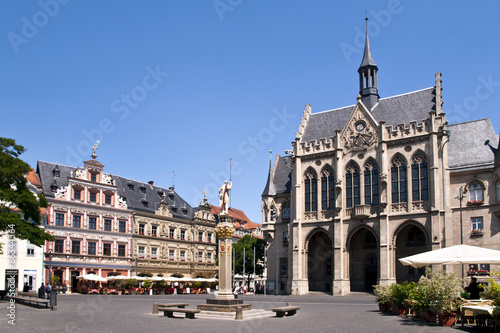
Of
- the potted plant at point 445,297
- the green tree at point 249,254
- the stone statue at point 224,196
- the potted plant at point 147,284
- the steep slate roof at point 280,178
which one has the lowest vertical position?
the potted plant at point 147,284

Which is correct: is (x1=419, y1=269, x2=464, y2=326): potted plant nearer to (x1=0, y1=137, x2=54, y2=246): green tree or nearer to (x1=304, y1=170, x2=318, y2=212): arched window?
(x1=0, y1=137, x2=54, y2=246): green tree

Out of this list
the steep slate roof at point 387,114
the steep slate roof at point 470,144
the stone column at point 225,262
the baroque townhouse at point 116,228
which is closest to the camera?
the stone column at point 225,262

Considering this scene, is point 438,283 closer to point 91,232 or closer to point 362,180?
point 362,180

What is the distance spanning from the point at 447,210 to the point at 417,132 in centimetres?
778

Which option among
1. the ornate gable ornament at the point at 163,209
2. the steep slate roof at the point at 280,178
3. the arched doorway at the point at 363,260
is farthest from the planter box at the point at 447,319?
the ornate gable ornament at the point at 163,209

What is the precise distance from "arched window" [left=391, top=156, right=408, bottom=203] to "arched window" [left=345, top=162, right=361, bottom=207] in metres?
3.58

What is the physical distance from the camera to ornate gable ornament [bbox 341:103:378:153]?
51.8 meters

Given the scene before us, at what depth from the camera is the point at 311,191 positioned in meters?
54.9

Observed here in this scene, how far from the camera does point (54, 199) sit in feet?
189

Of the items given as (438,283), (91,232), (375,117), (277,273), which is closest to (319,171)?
(375,117)

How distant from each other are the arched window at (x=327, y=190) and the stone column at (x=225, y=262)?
29.2 m

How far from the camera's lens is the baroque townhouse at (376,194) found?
4591cm

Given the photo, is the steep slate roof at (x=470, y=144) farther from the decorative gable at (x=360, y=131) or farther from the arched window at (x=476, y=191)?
the decorative gable at (x=360, y=131)

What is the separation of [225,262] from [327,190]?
30.6 meters
